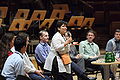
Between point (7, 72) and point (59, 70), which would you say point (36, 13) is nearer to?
point (59, 70)

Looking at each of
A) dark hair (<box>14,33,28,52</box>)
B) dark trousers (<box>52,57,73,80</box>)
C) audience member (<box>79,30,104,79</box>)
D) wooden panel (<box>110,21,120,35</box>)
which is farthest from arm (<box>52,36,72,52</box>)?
wooden panel (<box>110,21,120,35</box>)

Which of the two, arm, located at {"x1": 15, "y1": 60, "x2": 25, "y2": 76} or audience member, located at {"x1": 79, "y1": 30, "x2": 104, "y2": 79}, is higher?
arm, located at {"x1": 15, "y1": 60, "x2": 25, "y2": 76}

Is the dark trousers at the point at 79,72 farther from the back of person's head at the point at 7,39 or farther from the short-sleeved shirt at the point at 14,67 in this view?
the short-sleeved shirt at the point at 14,67

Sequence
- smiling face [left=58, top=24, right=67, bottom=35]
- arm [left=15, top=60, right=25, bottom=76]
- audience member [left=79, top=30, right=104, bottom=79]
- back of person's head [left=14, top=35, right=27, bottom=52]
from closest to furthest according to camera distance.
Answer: arm [left=15, top=60, right=25, bottom=76], back of person's head [left=14, top=35, right=27, bottom=52], smiling face [left=58, top=24, right=67, bottom=35], audience member [left=79, top=30, right=104, bottom=79]

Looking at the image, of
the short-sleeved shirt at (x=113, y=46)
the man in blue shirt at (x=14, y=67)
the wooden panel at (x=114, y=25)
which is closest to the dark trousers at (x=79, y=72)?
the short-sleeved shirt at (x=113, y=46)

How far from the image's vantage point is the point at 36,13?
10.3 metres

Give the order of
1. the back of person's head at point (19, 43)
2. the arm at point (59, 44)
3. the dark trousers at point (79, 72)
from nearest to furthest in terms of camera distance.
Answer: the back of person's head at point (19, 43)
the arm at point (59, 44)
the dark trousers at point (79, 72)

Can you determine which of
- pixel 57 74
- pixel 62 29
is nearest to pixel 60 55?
pixel 57 74

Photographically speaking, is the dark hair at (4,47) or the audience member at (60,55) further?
the audience member at (60,55)

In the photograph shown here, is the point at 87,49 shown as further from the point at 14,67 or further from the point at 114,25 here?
the point at 114,25

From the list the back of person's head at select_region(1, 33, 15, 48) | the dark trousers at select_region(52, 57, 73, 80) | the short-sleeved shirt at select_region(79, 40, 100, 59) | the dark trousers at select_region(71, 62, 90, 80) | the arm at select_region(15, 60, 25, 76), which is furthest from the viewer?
the short-sleeved shirt at select_region(79, 40, 100, 59)

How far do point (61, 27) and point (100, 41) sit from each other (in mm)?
6938

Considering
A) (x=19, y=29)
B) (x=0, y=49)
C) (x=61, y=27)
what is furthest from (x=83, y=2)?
(x=0, y=49)

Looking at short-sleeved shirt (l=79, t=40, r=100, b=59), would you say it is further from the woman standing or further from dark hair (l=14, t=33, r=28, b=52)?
dark hair (l=14, t=33, r=28, b=52)
